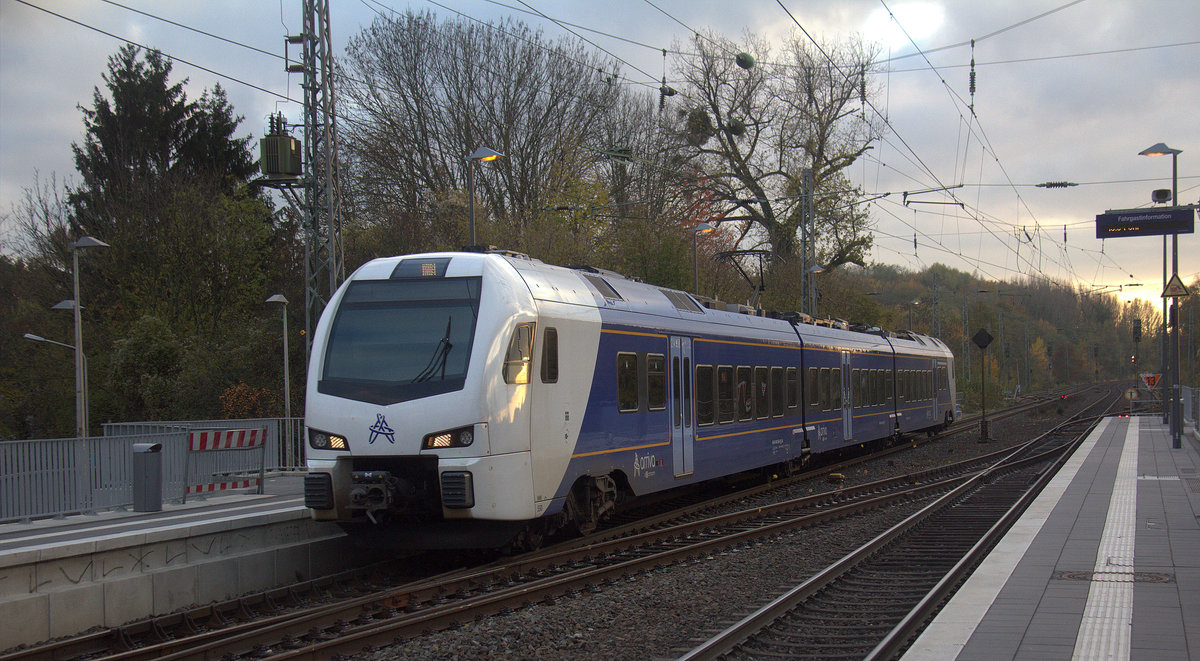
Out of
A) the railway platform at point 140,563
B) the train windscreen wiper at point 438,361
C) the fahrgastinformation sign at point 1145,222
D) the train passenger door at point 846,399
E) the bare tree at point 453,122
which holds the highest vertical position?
the bare tree at point 453,122

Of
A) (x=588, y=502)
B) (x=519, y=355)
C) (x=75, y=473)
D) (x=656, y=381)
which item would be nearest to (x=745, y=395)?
(x=656, y=381)

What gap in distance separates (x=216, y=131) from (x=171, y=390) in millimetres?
15071

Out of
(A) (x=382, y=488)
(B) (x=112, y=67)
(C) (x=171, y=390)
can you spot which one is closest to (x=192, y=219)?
(C) (x=171, y=390)

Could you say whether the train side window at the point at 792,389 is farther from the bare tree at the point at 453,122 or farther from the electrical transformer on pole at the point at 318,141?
the bare tree at the point at 453,122

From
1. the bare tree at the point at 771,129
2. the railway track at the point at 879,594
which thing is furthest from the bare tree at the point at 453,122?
the railway track at the point at 879,594

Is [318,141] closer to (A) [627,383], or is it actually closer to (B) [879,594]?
(A) [627,383]

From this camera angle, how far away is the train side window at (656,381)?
490 inches

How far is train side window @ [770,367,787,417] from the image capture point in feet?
56.3

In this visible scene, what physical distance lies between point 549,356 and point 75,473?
6.71 meters

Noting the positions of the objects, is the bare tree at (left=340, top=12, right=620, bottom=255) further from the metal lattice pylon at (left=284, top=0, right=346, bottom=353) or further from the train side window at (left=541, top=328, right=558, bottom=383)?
the train side window at (left=541, top=328, right=558, bottom=383)

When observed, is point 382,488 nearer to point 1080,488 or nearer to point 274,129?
point 1080,488

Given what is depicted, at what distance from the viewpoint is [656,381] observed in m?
12.7

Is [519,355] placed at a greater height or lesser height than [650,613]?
greater

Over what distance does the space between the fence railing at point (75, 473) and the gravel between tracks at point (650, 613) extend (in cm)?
699
